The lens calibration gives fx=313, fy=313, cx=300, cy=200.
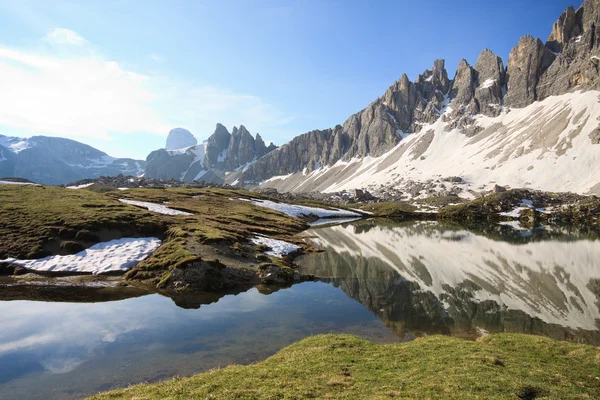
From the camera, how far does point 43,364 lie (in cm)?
2202

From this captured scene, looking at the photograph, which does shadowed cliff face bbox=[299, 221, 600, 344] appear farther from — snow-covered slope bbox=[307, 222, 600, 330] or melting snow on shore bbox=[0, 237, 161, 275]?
melting snow on shore bbox=[0, 237, 161, 275]

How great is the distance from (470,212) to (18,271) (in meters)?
158

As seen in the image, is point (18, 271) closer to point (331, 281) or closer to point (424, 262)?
point (331, 281)

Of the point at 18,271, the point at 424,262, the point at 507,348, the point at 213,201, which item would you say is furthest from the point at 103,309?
the point at 213,201

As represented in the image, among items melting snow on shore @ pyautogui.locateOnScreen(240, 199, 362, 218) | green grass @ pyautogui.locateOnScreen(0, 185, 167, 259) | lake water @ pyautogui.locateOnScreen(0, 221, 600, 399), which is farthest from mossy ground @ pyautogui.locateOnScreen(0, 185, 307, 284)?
melting snow on shore @ pyautogui.locateOnScreen(240, 199, 362, 218)

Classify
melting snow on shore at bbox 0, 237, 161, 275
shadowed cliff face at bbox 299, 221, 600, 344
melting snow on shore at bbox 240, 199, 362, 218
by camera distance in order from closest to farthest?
shadowed cliff face at bbox 299, 221, 600, 344, melting snow on shore at bbox 0, 237, 161, 275, melting snow on shore at bbox 240, 199, 362, 218

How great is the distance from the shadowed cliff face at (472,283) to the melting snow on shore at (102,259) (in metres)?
26.8

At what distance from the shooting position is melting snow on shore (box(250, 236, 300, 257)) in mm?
58191

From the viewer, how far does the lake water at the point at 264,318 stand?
2188 centimetres

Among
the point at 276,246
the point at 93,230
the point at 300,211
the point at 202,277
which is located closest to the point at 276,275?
the point at 202,277

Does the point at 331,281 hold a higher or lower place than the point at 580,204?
lower

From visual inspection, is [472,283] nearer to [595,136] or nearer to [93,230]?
[93,230]

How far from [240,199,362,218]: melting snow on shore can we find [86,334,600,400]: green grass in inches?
4380

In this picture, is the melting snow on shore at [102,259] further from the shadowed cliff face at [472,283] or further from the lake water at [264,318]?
the shadowed cliff face at [472,283]
